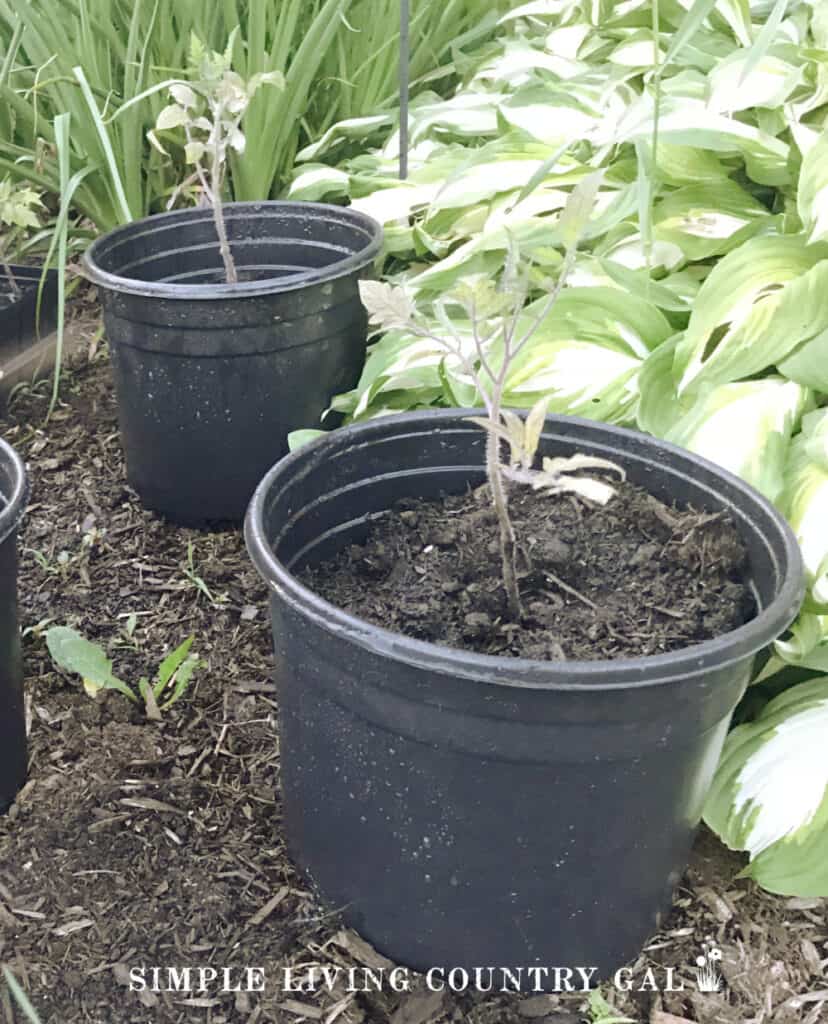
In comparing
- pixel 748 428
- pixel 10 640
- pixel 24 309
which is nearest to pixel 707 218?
pixel 748 428

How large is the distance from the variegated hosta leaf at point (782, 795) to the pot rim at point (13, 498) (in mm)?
678

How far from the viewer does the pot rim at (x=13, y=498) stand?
85 centimetres

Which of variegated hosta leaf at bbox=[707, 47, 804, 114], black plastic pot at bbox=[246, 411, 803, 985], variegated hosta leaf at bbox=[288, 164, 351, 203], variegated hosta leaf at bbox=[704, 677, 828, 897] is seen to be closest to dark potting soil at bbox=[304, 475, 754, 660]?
black plastic pot at bbox=[246, 411, 803, 985]

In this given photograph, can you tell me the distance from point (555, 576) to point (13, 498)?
477 millimetres

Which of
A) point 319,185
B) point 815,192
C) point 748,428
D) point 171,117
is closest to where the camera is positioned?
point 748,428

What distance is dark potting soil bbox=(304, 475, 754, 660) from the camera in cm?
82

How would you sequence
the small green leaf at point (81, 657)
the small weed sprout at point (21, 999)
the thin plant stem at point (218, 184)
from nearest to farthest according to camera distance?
1. the small weed sprout at point (21, 999)
2. the small green leaf at point (81, 657)
3. the thin plant stem at point (218, 184)

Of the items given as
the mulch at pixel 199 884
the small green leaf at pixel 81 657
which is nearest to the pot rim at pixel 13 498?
the small green leaf at pixel 81 657

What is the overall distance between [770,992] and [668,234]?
3.01 feet

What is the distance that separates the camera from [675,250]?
135 cm

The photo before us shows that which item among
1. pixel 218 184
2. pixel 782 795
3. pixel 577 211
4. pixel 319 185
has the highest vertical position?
pixel 577 211

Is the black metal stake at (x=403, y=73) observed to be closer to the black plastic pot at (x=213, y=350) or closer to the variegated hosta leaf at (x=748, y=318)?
the black plastic pot at (x=213, y=350)

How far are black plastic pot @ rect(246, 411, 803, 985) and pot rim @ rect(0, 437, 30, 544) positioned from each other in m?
Answer: 0.22

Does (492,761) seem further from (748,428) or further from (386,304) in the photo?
(748,428)
